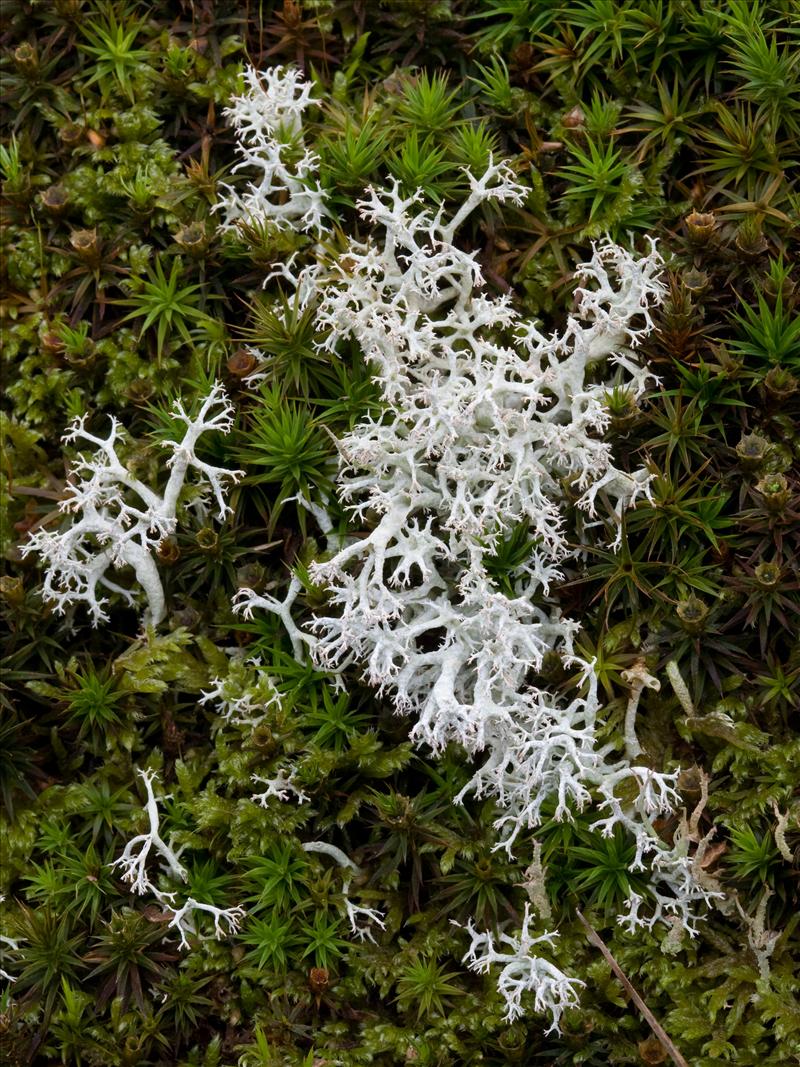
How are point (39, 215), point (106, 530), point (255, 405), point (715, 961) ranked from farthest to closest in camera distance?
point (39, 215)
point (255, 405)
point (106, 530)
point (715, 961)

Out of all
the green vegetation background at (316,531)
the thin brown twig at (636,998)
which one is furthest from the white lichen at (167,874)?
the thin brown twig at (636,998)

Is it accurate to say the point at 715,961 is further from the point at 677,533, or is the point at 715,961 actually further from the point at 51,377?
the point at 51,377

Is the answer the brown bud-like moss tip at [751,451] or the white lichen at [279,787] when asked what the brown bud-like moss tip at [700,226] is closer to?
the brown bud-like moss tip at [751,451]

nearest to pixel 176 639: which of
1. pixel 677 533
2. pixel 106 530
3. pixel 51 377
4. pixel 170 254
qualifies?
pixel 106 530

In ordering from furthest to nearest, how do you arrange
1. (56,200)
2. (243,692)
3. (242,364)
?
(56,200)
(242,364)
(243,692)

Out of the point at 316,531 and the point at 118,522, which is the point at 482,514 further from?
the point at 118,522

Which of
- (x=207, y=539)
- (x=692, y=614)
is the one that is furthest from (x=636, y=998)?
(x=207, y=539)
